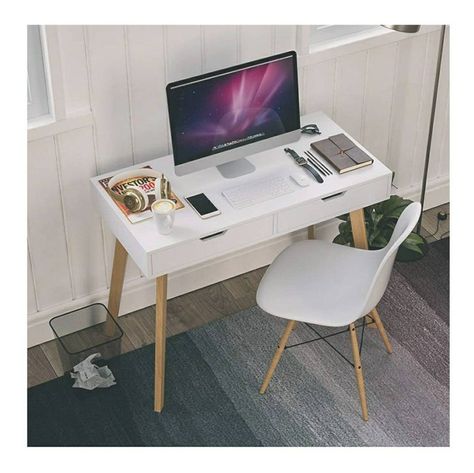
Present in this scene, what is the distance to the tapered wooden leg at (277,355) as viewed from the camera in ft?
10.2

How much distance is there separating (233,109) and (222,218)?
397 mm

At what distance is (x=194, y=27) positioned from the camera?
3.09 m

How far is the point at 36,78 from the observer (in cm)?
296

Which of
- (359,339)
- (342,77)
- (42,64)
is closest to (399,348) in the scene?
(359,339)

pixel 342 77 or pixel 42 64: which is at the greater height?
pixel 42 64

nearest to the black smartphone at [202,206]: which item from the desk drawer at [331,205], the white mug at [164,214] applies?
the white mug at [164,214]

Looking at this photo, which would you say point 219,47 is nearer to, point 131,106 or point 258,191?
point 131,106

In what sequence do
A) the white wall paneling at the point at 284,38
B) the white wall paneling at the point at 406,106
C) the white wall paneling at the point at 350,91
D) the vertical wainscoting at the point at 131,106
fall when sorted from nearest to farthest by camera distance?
1. the vertical wainscoting at the point at 131,106
2. the white wall paneling at the point at 284,38
3. the white wall paneling at the point at 350,91
4. the white wall paneling at the point at 406,106

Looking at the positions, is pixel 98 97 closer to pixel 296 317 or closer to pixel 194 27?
pixel 194 27

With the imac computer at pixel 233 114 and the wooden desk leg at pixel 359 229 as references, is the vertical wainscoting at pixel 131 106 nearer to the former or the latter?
the imac computer at pixel 233 114

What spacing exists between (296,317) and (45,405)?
996mm

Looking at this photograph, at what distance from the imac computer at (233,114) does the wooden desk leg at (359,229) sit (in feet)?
1.20

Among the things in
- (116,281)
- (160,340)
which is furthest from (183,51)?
→ (160,340)

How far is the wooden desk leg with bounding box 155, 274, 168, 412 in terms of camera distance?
2986 millimetres
